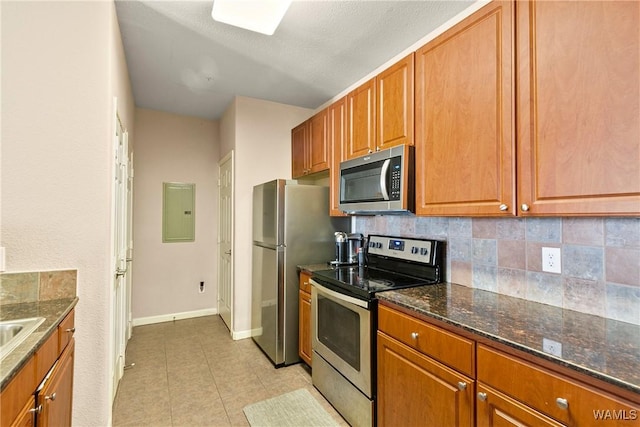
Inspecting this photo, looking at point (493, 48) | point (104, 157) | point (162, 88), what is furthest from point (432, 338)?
point (162, 88)

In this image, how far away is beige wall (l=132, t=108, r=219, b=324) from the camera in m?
3.76

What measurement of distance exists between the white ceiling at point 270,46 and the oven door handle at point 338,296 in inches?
70.1

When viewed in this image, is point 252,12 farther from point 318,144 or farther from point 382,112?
point 318,144

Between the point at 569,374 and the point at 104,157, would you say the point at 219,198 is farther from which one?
the point at 569,374

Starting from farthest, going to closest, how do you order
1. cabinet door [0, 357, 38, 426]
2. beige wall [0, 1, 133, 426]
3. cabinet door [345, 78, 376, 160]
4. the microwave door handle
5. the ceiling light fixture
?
cabinet door [345, 78, 376, 160] < the microwave door handle < the ceiling light fixture < beige wall [0, 1, 133, 426] < cabinet door [0, 357, 38, 426]

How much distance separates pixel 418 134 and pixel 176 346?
300 cm

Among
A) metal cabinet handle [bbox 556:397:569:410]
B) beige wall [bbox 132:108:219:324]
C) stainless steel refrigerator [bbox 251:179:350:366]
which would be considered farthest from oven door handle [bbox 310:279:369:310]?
beige wall [bbox 132:108:219:324]

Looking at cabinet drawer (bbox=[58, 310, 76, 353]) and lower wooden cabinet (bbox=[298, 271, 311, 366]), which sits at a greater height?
cabinet drawer (bbox=[58, 310, 76, 353])

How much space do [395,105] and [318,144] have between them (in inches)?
40.6

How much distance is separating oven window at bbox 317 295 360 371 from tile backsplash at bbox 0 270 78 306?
4.79ft

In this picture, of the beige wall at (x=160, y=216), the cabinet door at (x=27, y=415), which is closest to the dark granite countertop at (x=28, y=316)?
the cabinet door at (x=27, y=415)

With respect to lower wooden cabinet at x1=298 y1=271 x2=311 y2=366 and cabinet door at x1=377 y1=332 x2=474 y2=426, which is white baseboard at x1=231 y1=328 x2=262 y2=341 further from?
cabinet door at x1=377 y1=332 x2=474 y2=426

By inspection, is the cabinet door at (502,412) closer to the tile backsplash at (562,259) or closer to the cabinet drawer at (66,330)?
the tile backsplash at (562,259)

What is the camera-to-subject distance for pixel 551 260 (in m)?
1.51
